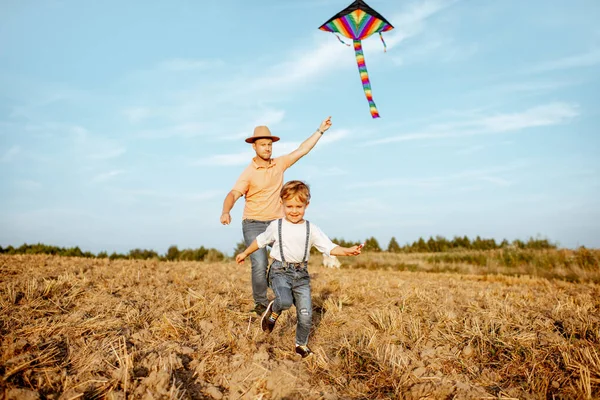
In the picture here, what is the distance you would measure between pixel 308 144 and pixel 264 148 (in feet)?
2.18

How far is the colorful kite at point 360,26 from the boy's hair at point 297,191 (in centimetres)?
295

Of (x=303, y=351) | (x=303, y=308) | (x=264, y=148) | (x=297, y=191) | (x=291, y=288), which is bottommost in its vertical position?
(x=303, y=351)

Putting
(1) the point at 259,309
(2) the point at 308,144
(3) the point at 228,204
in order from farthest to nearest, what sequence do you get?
(2) the point at 308,144, (1) the point at 259,309, (3) the point at 228,204

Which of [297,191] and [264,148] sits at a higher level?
[264,148]

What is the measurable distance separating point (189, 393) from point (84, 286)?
3515 millimetres

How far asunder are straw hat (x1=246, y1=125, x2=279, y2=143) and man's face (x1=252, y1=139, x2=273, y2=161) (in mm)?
50

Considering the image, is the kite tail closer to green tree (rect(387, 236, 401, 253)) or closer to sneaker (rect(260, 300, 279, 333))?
sneaker (rect(260, 300, 279, 333))

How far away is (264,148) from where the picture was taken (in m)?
5.59

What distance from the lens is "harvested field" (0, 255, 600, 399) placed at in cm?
333

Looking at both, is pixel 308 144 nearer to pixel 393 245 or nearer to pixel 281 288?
pixel 281 288

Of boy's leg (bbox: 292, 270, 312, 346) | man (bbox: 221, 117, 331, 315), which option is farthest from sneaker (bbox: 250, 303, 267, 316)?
boy's leg (bbox: 292, 270, 312, 346)

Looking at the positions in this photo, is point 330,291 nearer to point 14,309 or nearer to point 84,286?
point 84,286

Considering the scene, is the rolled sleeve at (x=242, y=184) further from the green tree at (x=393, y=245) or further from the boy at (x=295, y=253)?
the green tree at (x=393, y=245)

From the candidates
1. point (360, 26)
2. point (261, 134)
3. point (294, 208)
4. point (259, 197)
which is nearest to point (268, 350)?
point (294, 208)
